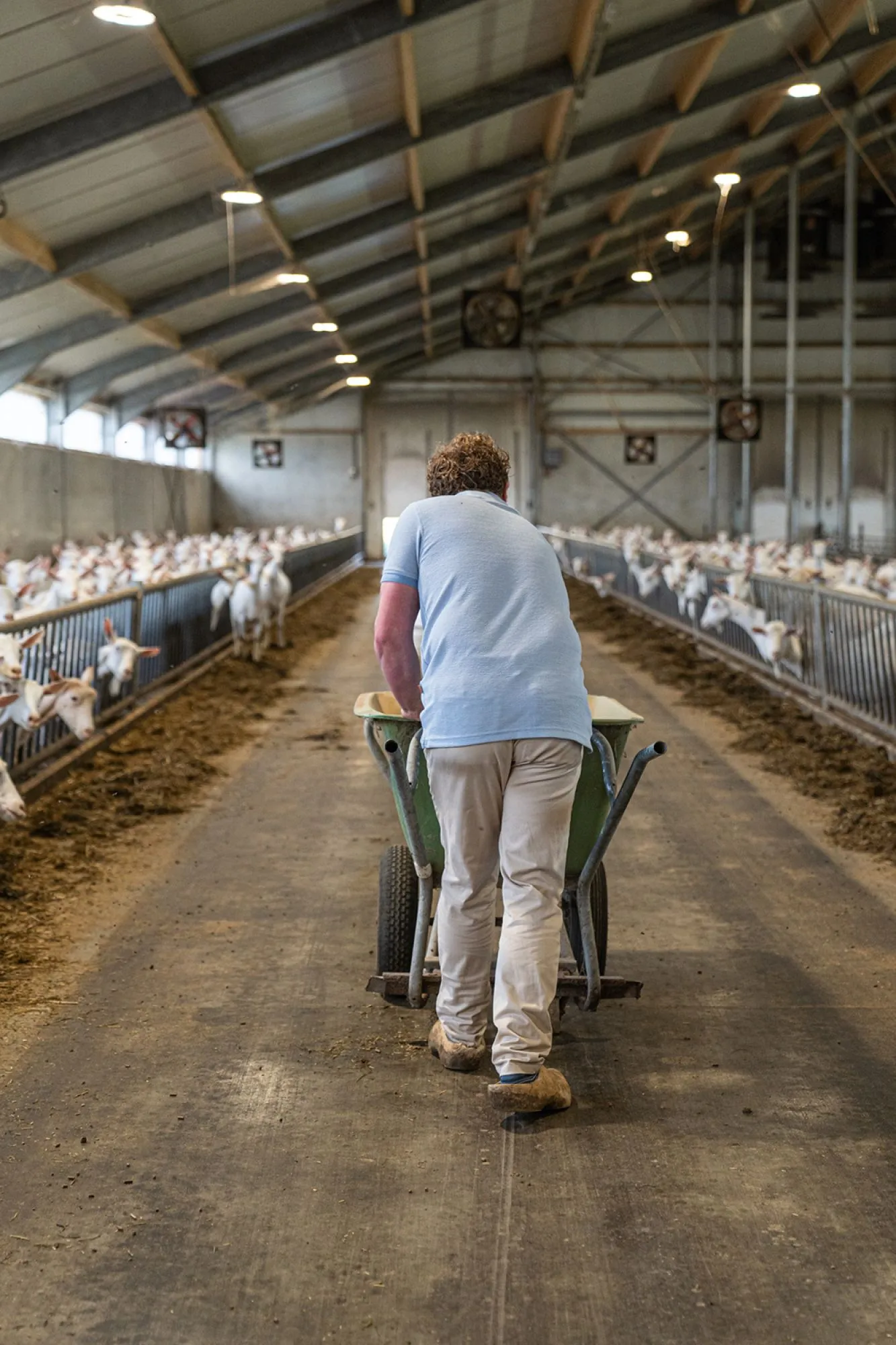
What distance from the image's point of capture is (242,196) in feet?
49.0

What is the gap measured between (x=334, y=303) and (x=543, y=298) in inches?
415

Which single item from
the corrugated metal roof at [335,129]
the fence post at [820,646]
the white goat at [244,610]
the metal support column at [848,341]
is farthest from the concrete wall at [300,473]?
the fence post at [820,646]

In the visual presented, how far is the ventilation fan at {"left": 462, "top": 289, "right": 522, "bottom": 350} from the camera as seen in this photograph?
2344 centimetres

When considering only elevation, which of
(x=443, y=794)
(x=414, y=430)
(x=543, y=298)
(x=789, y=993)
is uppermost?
(x=543, y=298)

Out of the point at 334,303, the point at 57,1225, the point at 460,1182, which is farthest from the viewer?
the point at 334,303

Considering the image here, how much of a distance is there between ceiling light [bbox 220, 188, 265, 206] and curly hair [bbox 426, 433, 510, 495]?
11.3m

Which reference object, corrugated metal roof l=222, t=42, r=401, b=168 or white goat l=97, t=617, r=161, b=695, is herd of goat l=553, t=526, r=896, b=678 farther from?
corrugated metal roof l=222, t=42, r=401, b=168

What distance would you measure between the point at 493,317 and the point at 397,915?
19.6 meters

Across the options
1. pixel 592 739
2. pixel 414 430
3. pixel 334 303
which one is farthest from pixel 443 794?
pixel 414 430

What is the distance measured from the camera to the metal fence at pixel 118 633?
8969 millimetres

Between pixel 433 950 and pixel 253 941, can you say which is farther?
pixel 253 941

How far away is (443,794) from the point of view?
4129mm

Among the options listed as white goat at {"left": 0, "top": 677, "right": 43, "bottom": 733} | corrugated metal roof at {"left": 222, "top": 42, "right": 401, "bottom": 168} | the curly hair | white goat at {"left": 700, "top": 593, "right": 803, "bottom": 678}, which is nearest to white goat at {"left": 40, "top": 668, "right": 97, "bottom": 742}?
white goat at {"left": 0, "top": 677, "right": 43, "bottom": 733}

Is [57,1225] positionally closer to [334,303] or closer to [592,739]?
[592,739]
